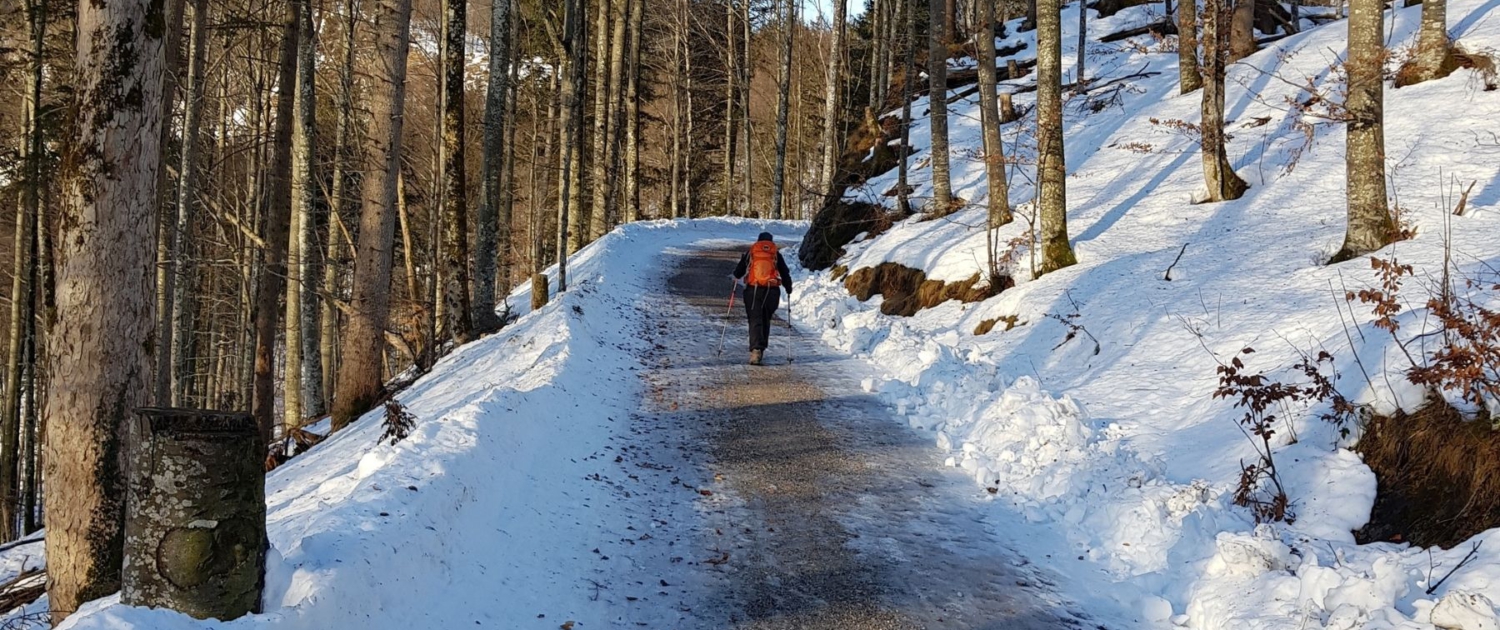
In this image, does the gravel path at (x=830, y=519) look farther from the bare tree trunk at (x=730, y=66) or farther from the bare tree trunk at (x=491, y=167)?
the bare tree trunk at (x=730, y=66)

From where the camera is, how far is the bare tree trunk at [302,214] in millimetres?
11547

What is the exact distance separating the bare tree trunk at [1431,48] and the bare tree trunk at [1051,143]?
23.1ft

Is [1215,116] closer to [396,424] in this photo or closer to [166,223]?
[396,424]

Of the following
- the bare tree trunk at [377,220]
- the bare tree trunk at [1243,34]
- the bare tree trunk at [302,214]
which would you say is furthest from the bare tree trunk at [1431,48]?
the bare tree trunk at [302,214]

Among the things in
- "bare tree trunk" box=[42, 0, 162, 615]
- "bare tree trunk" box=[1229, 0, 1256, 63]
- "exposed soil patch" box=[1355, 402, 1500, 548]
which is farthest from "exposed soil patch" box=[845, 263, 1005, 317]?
"bare tree trunk" box=[1229, 0, 1256, 63]

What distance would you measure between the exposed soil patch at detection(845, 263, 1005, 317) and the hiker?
2942mm

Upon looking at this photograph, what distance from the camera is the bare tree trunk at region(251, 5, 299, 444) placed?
9.12 metres

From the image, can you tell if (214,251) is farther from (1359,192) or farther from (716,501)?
(1359,192)

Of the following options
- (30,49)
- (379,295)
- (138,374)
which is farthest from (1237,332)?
(30,49)

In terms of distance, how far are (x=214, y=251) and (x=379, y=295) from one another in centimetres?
2023

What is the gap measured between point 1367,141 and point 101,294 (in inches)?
431

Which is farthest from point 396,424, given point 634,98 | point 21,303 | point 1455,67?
point 634,98

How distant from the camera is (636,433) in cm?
827

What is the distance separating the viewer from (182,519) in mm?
3477
